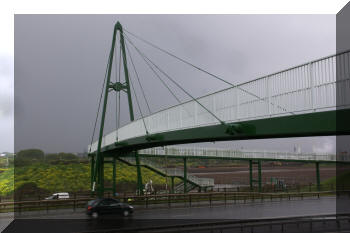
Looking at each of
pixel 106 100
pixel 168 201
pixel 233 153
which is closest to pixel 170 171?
pixel 233 153

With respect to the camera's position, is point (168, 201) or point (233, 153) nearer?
point (168, 201)

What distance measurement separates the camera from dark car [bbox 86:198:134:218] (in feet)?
67.5

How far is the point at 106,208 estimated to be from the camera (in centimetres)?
2092

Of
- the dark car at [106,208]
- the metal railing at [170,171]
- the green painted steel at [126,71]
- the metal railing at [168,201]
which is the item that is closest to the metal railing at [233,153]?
the metal railing at [170,171]

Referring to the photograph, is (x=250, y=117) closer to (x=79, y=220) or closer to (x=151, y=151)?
(x=79, y=220)

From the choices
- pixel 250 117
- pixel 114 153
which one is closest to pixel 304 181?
pixel 114 153

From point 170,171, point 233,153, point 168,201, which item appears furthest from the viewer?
point 233,153

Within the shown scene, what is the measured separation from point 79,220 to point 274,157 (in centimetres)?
2703

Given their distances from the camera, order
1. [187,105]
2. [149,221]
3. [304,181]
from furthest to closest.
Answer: [304,181] → [149,221] → [187,105]

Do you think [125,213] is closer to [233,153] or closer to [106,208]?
[106,208]

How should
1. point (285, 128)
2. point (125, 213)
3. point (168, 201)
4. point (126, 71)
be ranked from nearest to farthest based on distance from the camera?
1. point (285, 128)
2. point (125, 213)
3. point (168, 201)
4. point (126, 71)

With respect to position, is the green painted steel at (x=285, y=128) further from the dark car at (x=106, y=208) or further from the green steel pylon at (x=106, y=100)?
the green steel pylon at (x=106, y=100)

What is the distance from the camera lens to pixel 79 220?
64.5ft

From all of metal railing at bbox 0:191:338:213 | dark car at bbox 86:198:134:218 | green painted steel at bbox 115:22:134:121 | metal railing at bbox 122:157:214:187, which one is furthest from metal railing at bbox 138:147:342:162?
dark car at bbox 86:198:134:218
